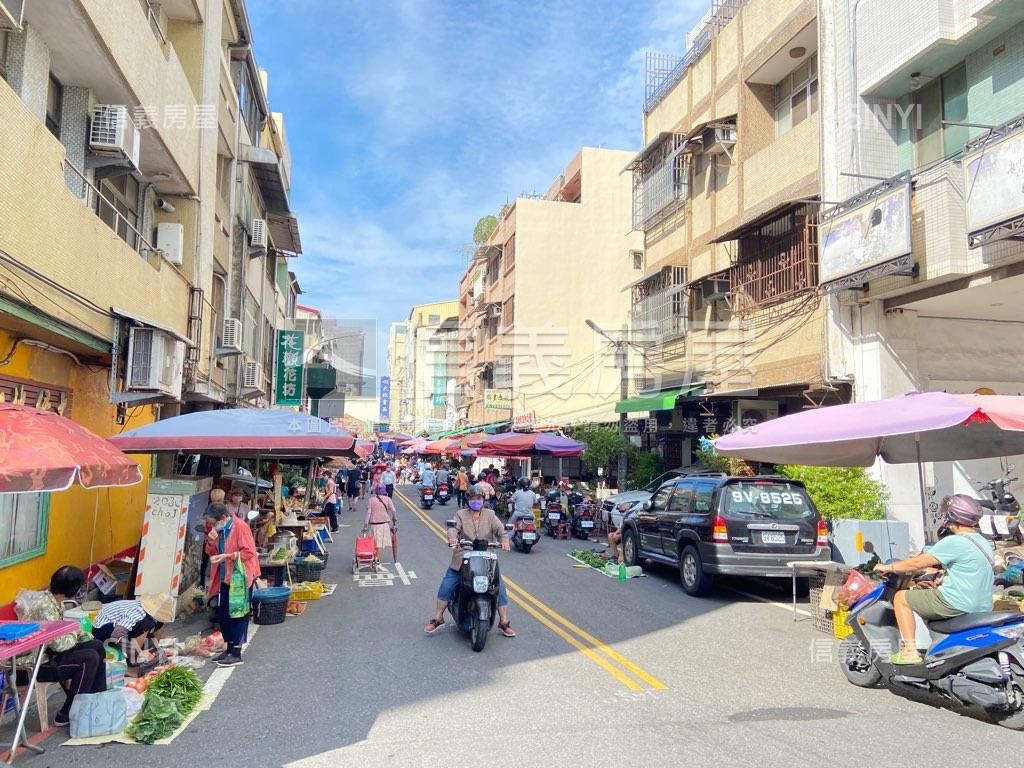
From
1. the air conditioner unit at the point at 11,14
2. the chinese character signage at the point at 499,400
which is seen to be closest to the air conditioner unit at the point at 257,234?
the air conditioner unit at the point at 11,14

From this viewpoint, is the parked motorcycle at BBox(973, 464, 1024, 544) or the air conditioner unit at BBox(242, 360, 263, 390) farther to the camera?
the air conditioner unit at BBox(242, 360, 263, 390)

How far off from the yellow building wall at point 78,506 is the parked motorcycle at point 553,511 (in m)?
9.77

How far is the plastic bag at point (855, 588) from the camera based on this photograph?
23.3 ft

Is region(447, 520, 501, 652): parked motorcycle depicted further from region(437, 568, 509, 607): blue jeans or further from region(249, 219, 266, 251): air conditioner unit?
region(249, 219, 266, 251): air conditioner unit

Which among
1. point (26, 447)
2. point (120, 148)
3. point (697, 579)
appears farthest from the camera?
point (697, 579)

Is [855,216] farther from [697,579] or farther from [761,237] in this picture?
[697,579]

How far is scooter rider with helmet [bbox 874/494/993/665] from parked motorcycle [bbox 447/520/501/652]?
378cm

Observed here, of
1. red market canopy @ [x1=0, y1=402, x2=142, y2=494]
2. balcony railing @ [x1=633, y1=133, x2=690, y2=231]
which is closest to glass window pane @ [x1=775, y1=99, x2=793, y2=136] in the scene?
balcony railing @ [x1=633, y1=133, x2=690, y2=231]

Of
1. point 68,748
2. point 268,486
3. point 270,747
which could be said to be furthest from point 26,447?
point 268,486

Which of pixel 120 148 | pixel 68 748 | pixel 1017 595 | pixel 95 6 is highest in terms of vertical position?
pixel 95 6

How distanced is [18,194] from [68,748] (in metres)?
5.17

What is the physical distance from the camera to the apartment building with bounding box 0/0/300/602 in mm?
7898

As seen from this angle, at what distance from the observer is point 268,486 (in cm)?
1742

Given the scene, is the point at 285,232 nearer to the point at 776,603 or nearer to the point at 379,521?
the point at 379,521
